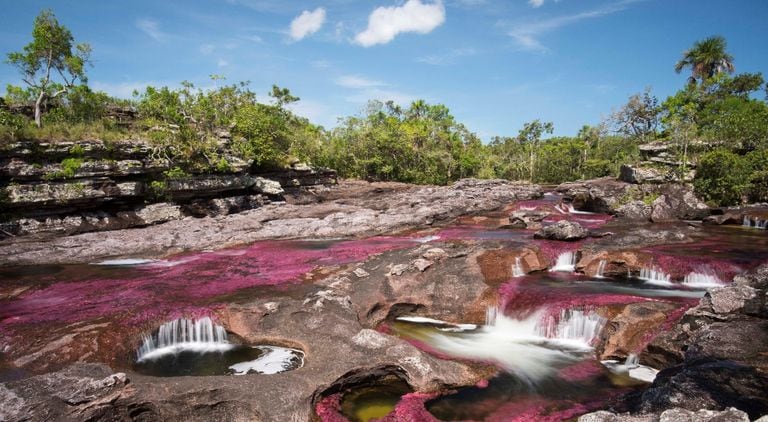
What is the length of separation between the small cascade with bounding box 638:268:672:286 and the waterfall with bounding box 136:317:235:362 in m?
19.3

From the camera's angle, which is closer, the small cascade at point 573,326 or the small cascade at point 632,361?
the small cascade at point 632,361

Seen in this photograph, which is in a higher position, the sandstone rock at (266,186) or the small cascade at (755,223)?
the sandstone rock at (266,186)

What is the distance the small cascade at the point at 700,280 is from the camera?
18531 millimetres

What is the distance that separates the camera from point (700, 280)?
61.7ft

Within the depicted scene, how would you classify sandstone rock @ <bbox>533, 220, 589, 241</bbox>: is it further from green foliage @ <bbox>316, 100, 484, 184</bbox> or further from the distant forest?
green foliage @ <bbox>316, 100, 484, 184</bbox>

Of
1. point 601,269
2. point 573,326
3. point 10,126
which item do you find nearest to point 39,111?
point 10,126

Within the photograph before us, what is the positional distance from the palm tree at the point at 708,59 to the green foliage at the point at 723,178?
42488 millimetres

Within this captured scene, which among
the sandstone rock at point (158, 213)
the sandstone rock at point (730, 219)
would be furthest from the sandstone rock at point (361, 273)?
the sandstone rock at point (730, 219)

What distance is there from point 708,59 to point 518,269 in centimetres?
8021

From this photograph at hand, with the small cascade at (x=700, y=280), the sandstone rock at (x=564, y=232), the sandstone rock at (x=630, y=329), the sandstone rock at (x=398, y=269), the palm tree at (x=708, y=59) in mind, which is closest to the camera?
the sandstone rock at (x=630, y=329)

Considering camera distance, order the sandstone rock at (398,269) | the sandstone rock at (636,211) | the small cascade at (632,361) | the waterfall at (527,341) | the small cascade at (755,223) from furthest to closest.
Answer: the sandstone rock at (636,211), the small cascade at (755,223), the sandstone rock at (398,269), the waterfall at (527,341), the small cascade at (632,361)

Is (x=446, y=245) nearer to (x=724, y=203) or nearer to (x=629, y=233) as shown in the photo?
(x=629, y=233)

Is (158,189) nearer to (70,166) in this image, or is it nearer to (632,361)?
(70,166)

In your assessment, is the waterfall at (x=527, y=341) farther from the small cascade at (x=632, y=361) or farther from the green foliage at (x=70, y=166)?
the green foliage at (x=70, y=166)
